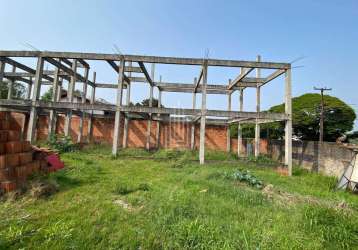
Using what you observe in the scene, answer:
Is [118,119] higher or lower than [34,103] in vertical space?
lower

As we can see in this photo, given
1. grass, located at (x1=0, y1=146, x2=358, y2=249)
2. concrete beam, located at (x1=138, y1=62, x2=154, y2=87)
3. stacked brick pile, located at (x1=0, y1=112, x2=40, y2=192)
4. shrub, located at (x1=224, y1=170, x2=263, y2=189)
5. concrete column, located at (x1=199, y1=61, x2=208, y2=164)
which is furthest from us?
concrete beam, located at (x1=138, y1=62, x2=154, y2=87)

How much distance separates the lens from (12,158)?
4949 millimetres

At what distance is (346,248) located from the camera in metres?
3.07

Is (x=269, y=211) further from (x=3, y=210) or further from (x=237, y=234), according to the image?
(x=3, y=210)

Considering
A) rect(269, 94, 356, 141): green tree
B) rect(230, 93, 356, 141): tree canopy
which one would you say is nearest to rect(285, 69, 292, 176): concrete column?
rect(230, 93, 356, 141): tree canopy

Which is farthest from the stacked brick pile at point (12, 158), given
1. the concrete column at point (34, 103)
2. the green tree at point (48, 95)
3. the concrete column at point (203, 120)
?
the green tree at point (48, 95)

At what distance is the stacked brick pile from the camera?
466 centimetres

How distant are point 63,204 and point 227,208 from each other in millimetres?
3103

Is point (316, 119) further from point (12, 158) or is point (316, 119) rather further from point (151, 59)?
point (12, 158)

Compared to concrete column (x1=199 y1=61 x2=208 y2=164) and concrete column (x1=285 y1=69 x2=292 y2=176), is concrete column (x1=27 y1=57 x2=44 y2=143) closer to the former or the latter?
concrete column (x1=199 y1=61 x2=208 y2=164)

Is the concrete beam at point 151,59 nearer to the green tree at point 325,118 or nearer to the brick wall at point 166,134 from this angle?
the brick wall at point 166,134

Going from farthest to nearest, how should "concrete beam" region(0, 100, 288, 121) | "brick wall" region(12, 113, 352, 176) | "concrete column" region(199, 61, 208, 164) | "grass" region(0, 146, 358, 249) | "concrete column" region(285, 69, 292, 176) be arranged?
1. "brick wall" region(12, 113, 352, 176)
2. "concrete column" region(199, 61, 208, 164)
3. "concrete beam" region(0, 100, 288, 121)
4. "concrete column" region(285, 69, 292, 176)
5. "grass" region(0, 146, 358, 249)

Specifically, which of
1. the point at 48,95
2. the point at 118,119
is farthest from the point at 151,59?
the point at 48,95

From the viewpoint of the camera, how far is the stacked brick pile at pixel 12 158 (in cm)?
466
